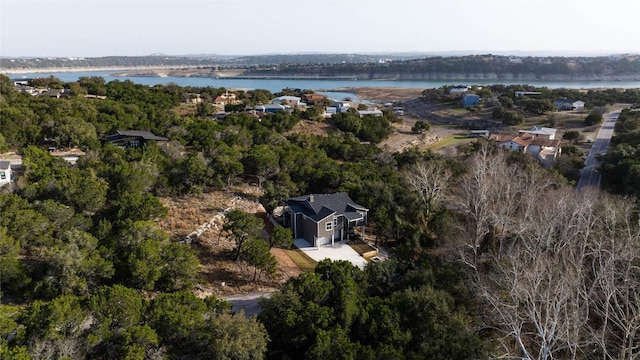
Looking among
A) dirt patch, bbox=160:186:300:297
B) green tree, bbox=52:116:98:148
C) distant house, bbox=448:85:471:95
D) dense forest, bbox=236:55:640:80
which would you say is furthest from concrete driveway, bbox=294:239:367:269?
dense forest, bbox=236:55:640:80

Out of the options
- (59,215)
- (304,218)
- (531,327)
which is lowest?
(531,327)

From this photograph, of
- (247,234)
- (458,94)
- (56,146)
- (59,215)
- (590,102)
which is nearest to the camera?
(59,215)

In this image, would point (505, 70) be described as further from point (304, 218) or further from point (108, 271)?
point (108, 271)

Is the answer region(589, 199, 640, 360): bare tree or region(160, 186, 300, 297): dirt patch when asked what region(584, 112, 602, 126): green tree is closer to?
region(589, 199, 640, 360): bare tree

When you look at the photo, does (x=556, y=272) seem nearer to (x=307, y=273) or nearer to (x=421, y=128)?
(x=307, y=273)

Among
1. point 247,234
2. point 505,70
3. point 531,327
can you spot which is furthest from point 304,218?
point 505,70

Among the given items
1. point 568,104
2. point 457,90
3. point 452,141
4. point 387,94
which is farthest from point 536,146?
point 387,94
